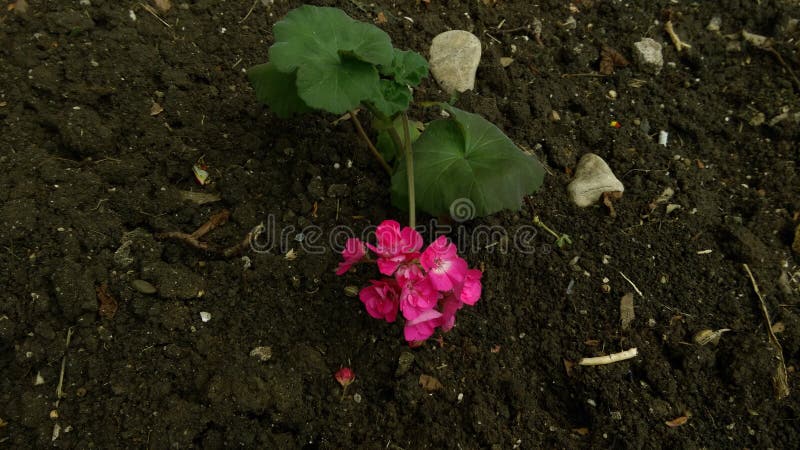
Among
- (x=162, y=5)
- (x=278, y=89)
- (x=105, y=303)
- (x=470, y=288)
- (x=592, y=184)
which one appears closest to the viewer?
(x=470, y=288)

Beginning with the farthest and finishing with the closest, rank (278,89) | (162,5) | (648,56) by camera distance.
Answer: (648,56) < (162,5) < (278,89)

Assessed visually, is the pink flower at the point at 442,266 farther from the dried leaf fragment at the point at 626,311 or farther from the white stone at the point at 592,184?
the white stone at the point at 592,184

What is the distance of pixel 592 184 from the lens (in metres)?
2.56

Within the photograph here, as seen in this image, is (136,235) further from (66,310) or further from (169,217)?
(66,310)

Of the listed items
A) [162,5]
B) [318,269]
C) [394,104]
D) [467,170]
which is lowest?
[318,269]

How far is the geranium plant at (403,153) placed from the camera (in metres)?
1.82

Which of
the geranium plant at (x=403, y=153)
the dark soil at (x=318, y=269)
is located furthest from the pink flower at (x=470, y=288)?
the dark soil at (x=318, y=269)

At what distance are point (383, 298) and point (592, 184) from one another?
3.81 feet

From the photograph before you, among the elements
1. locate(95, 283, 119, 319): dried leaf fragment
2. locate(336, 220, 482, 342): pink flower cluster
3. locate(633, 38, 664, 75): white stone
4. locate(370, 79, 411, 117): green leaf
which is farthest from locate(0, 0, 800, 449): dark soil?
locate(370, 79, 411, 117): green leaf

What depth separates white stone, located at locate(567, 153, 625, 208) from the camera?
2.56 metres

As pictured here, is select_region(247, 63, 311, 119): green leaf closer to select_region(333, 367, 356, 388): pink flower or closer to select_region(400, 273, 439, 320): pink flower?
select_region(400, 273, 439, 320): pink flower

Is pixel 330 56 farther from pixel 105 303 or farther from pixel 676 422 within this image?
pixel 676 422

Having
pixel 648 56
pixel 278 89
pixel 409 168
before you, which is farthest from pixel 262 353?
pixel 648 56

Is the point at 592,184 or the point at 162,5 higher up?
the point at 162,5
